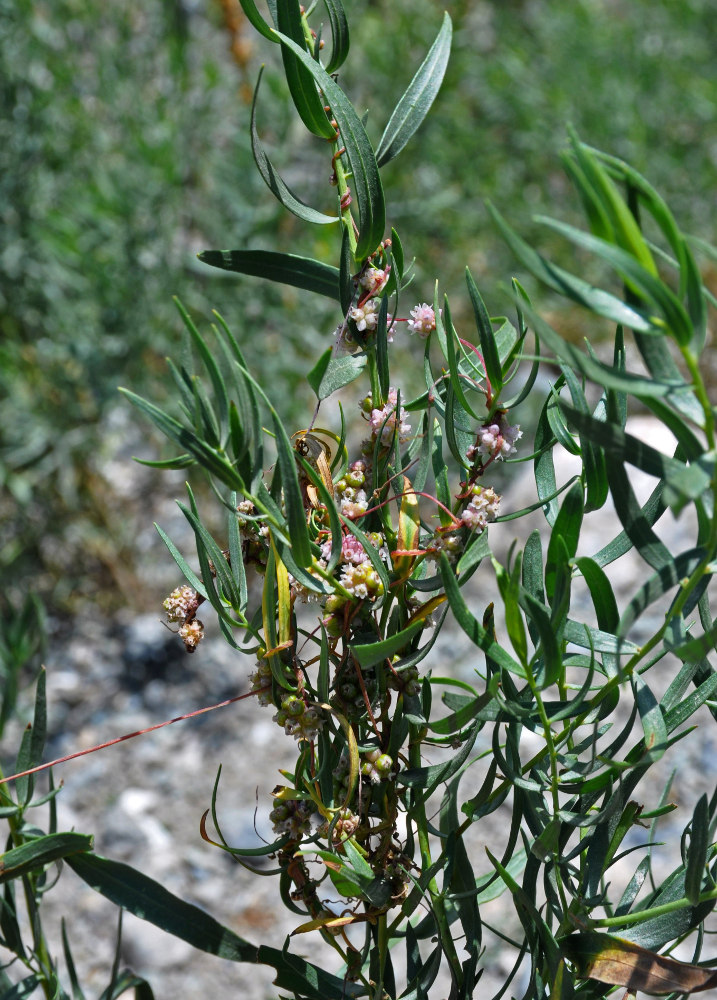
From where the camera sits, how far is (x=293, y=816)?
1.21ft

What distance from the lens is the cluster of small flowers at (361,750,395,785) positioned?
343 millimetres

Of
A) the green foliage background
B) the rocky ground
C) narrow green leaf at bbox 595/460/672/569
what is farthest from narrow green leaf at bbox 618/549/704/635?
the green foliage background

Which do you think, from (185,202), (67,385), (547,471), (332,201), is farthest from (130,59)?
(547,471)

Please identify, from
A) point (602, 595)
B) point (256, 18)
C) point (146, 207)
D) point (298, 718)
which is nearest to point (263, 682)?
point (298, 718)

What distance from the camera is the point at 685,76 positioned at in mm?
2301

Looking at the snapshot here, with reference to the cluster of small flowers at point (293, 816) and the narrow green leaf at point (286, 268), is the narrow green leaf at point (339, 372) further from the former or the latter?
the cluster of small flowers at point (293, 816)

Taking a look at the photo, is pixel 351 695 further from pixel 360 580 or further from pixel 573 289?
pixel 573 289

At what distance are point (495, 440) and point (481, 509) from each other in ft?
0.08

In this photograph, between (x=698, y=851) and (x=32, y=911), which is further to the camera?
(x=32, y=911)

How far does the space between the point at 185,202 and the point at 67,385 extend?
A: 400 millimetres

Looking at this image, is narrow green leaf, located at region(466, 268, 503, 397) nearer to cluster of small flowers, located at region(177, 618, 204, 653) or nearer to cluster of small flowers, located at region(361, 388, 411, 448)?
cluster of small flowers, located at region(361, 388, 411, 448)

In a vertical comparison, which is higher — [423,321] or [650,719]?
[423,321]

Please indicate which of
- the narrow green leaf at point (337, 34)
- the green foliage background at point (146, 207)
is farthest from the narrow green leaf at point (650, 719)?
the green foliage background at point (146, 207)

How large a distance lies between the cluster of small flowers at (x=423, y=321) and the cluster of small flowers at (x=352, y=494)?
0.06m
